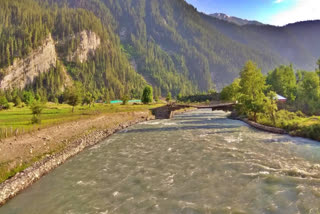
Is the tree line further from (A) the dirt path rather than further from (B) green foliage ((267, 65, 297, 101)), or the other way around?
(A) the dirt path

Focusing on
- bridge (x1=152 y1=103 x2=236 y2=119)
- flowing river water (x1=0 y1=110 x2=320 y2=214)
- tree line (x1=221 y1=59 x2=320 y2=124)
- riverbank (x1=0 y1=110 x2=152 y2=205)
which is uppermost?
tree line (x1=221 y1=59 x2=320 y2=124)

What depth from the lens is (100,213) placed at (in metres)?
16.3

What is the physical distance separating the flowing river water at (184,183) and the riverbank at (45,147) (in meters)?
1.18

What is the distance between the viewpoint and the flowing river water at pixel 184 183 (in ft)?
55.0

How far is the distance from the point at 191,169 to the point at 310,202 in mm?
12035

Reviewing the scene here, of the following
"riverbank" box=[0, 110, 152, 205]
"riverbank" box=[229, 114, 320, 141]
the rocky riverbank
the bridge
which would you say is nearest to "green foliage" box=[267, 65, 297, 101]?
the bridge

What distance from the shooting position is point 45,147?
30.7 metres

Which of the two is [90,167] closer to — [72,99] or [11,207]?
[11,207]

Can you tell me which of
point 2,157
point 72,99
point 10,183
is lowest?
point 10,183

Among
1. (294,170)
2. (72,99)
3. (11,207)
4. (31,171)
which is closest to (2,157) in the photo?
(31,171)

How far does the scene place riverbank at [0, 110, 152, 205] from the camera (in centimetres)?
2118

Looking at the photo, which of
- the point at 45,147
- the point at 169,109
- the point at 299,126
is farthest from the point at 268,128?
the point at 169,109

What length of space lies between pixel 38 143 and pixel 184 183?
23.3 meters

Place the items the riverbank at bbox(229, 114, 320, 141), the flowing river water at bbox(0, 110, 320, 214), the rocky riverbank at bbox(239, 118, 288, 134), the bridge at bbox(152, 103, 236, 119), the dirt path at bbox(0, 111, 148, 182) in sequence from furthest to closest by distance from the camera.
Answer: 1. the bridge at bbox(152, 103, 236, 119)
2. the rocky riverbank at bbox(239, 118, 288, 134)
3. the riverbank at bbox(229, 114, 320, 141)
4. the dirt path at bbox(0, 111, 148, 182)
5. the flowing river water at bbox(0, 110, 320, 214)
